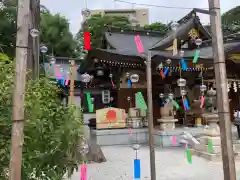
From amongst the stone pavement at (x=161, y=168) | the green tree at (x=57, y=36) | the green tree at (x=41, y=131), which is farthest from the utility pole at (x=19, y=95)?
the green tree at (x=57, y=36)

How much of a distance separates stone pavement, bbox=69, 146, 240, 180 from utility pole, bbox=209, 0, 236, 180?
9.03 ft

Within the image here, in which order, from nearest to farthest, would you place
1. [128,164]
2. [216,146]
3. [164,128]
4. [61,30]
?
[128,164]
[216,146]
[164,128]
[61,30]

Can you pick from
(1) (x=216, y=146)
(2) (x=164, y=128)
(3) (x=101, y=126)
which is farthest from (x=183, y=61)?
(3) (x=101, y=126)

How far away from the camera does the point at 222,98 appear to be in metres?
2.33

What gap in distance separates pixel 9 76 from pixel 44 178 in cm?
102

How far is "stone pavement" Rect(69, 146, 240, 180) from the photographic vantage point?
494 centimetres

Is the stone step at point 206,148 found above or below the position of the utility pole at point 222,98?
below

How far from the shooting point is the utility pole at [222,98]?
2.26 meters

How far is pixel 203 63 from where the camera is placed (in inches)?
348

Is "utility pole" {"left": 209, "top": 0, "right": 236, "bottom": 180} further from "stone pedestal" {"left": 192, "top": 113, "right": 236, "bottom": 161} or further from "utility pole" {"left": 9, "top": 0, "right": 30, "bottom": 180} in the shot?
"stone pedestal" {"left": 192, "top": 113, "right": 236, "bottom": 161}

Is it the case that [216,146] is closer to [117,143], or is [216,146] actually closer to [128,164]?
[128,164]

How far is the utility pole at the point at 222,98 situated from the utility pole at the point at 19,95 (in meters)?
1.79

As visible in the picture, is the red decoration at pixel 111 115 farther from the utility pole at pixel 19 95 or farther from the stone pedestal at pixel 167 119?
the utility pole at pixel 19 95

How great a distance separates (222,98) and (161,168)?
3729 millimetres
